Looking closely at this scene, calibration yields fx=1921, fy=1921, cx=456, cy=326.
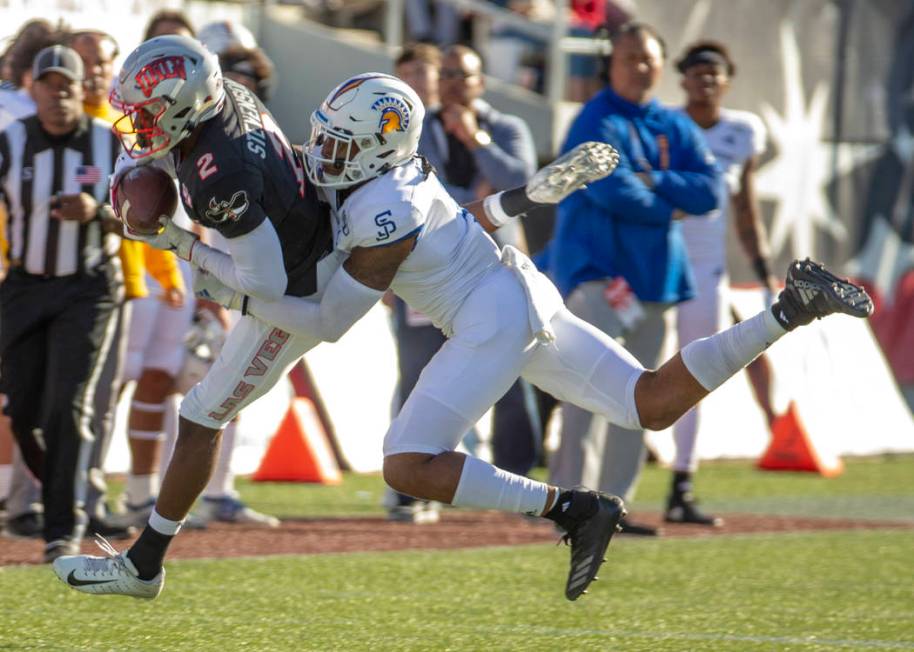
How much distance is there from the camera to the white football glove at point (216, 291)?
522 centimetres

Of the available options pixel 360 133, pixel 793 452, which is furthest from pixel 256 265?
pixel 793 452

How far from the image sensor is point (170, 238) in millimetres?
5207

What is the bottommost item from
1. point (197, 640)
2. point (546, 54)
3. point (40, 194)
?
point (546, 54)

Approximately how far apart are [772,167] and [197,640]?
10.7 m

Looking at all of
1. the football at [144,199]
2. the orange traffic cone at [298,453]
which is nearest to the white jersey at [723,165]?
the orange traffic cone at [298,453]

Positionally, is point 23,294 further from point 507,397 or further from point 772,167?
point 772,167

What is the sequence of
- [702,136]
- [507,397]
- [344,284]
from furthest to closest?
[507,397]
[702,136]
[344,284]

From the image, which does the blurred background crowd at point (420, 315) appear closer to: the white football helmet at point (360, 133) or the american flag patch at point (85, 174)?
the american flag patch at point (85, 174)

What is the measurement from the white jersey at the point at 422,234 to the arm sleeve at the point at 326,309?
0.39ft

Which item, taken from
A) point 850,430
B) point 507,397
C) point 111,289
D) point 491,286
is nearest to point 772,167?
point 850,430

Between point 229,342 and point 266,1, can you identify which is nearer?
point 229,342

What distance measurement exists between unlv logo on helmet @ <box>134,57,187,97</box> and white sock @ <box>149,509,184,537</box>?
48.4 inches

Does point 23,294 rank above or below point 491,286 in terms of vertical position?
below

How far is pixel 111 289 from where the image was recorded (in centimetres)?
682
